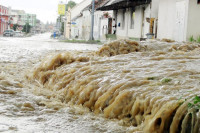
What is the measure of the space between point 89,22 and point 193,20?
30.7 meters

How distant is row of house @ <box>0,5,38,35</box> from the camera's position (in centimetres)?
7976

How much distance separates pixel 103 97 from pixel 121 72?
83 cm

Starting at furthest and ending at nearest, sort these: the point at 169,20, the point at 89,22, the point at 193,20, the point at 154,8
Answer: the point at 89,22
the point at 154,8
the point at 169,20
the point at 193,20

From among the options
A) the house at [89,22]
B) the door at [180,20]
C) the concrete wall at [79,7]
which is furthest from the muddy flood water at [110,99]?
the concrete wall at [79,7]

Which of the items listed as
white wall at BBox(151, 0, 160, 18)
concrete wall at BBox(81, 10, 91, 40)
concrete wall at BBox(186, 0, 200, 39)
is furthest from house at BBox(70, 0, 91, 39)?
concrete wall at BBox(186, 0, 200, 39)

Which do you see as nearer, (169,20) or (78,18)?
(169,20)

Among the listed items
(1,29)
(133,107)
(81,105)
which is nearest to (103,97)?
(81,105)

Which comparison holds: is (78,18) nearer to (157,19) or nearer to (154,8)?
(154,8)

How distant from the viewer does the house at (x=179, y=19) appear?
50.1 feet

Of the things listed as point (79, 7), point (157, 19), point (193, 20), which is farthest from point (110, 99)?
point (79, 7)

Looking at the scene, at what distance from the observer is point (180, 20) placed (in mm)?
16062

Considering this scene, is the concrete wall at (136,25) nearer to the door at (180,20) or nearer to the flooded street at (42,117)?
the door at (180,20)

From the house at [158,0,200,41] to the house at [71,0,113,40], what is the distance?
14812mm

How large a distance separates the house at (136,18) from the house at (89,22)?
4811mm
